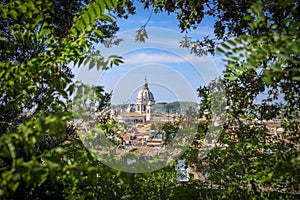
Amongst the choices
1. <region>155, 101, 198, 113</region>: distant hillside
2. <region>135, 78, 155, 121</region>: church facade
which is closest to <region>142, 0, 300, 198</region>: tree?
<region>155, 101, 198, 113</region>: distant hillside

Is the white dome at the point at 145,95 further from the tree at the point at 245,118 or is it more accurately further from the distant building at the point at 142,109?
the tree at the point at 245,118

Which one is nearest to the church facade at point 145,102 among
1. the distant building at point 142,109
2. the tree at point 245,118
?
the distant building at point 142,109

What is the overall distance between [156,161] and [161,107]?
0.78 meters

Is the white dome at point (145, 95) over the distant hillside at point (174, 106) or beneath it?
over

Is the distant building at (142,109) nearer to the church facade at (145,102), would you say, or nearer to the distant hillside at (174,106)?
the church facade at (145,102)

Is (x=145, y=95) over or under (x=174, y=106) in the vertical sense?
over

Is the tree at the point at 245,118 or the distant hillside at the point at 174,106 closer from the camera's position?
the tree at the point at 245,118

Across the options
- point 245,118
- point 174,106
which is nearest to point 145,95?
point 174,106

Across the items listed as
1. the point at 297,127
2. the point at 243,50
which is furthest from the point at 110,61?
the point at 297,127

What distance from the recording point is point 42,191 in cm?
307

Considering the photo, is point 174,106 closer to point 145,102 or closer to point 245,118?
point 145,102

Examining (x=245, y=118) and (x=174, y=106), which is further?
(x=174, y=106)

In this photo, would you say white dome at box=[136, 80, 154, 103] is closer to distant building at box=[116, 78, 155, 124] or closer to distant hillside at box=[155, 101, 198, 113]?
distant building at box=[116, 78, 155, 124]

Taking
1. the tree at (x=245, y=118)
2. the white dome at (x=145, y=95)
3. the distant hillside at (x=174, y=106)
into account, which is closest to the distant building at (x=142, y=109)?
the white dome at (x=145, y=95)
